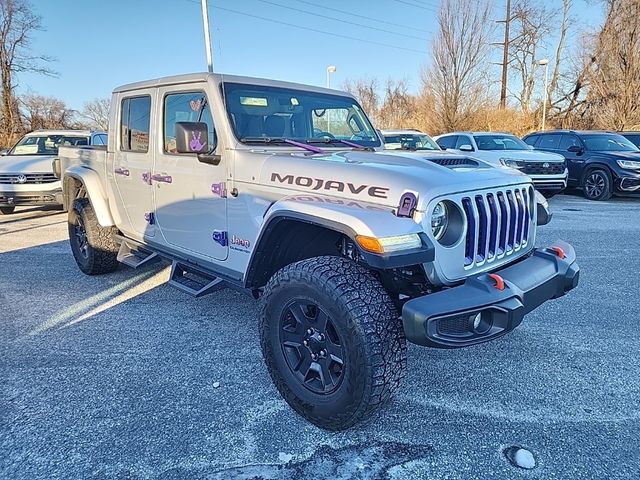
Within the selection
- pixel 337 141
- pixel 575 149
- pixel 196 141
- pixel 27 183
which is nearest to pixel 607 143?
pixel 575 149

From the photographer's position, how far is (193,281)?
12.3 feet

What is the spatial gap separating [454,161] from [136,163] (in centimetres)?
279

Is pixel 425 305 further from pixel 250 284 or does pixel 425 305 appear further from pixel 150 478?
pixel 150 478

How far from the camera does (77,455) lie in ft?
7.71

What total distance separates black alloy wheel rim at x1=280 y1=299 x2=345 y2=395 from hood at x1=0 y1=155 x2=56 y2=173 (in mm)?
8670

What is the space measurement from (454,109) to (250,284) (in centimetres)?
2188

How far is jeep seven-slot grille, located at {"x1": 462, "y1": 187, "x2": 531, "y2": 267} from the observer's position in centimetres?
262

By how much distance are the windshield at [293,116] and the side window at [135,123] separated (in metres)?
1.11

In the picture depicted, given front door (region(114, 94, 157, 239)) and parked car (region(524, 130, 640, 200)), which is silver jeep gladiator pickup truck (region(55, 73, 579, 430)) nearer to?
front door (region(114, 94, 157, 239))

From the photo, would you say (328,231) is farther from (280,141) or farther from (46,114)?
(46,114)

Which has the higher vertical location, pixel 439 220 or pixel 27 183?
pixel 439 220

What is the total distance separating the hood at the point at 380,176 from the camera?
2496 millimetres

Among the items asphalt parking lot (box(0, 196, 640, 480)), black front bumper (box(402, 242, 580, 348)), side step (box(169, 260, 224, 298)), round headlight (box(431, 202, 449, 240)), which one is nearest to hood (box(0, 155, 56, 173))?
asphalt parking lot (box(0, 196, 640, 480))

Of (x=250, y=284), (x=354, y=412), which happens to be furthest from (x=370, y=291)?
(x=250, y=284)
